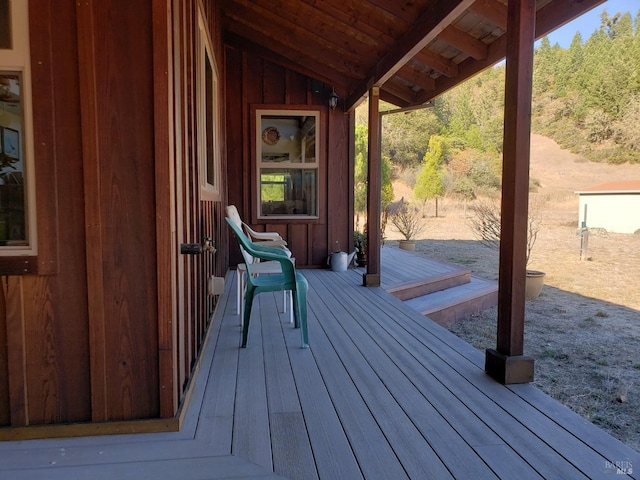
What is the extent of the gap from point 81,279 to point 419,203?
15.8 m

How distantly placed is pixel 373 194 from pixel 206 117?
6.68 feet

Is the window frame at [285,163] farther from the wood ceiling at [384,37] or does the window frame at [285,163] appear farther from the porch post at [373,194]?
the porch post at [373,194]

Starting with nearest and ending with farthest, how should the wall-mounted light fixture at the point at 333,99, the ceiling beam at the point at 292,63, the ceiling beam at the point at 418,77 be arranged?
the ceiling beam at the point at 418,77
the ceiling beam at the point at 292,63
the wall-mounted light fixture at the point at 333,99

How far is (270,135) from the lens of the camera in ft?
19.2

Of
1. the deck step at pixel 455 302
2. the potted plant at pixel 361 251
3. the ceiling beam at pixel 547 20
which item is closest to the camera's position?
the ceiling beam at pixel 547 20

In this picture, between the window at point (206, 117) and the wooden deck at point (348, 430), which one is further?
the window at point (206, 117)

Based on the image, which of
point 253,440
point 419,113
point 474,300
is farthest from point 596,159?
point 253,440

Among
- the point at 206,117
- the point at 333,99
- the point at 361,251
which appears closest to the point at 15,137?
the point at 206,117

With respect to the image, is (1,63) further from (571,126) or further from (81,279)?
(571,126)

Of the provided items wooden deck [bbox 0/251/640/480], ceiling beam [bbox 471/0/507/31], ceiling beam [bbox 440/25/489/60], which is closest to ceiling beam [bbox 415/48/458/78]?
ceiling beam [bbox 440/25/489/60]

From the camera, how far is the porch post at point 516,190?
224cm

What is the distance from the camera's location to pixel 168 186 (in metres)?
1.73

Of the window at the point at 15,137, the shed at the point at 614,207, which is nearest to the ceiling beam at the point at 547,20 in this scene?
the window at the point at 15,137

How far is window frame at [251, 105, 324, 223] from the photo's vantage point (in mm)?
5789
